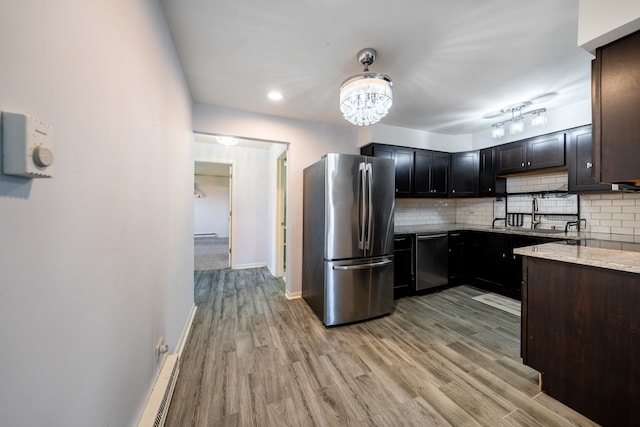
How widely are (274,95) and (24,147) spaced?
2.38 meters

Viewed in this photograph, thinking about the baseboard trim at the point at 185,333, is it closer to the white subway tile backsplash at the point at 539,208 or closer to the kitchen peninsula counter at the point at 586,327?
the kitchen peninsula counter at the point at 586,327

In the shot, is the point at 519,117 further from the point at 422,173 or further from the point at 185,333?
the point at 185,333

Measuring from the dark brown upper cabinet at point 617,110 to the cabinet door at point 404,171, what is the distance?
2195mm

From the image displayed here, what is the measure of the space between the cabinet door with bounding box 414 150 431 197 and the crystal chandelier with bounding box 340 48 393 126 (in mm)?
2038

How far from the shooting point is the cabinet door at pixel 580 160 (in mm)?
2707

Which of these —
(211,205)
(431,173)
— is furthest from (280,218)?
(211,205)

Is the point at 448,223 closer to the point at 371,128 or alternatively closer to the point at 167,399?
the point at 371,128

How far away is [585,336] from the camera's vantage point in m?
1.43

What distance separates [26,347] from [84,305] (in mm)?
240

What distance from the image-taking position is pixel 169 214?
5.82ft

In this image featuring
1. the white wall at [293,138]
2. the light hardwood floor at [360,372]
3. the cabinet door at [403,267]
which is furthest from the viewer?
the cabinet door at [403,267]

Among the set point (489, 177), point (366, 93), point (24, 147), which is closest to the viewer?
point (24, 147)

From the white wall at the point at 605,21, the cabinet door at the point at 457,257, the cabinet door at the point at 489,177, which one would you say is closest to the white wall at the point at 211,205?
the cabinet door at the point at 457,257

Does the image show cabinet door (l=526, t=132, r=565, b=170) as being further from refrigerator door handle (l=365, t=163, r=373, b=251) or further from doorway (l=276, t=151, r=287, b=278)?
→ doorway (l=276, t=151, r=287, b=278)
